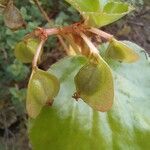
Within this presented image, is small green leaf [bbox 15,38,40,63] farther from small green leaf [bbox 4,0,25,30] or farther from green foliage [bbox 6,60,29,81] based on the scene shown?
green foliage [bbox 6,60,29,81]

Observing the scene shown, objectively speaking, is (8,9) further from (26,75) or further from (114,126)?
(26,75)

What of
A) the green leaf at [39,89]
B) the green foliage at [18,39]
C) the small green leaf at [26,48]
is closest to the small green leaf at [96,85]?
the green leaf at [39,89]

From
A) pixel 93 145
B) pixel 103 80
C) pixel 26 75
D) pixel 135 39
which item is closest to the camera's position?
pixel 103 80

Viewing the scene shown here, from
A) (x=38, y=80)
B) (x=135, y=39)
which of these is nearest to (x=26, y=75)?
(x=135, y=39)

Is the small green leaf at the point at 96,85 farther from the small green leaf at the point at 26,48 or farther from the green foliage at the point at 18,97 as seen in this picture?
the green foliage at the point at 18,97

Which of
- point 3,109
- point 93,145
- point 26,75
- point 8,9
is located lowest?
point 3,109

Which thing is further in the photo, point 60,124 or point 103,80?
point 60,124

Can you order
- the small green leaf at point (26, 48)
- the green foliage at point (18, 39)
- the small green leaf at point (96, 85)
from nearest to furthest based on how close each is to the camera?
the small green leaf at point (96, 85)
the small green leaf at point (26, 48)
the green foliage at point (18, 39)
